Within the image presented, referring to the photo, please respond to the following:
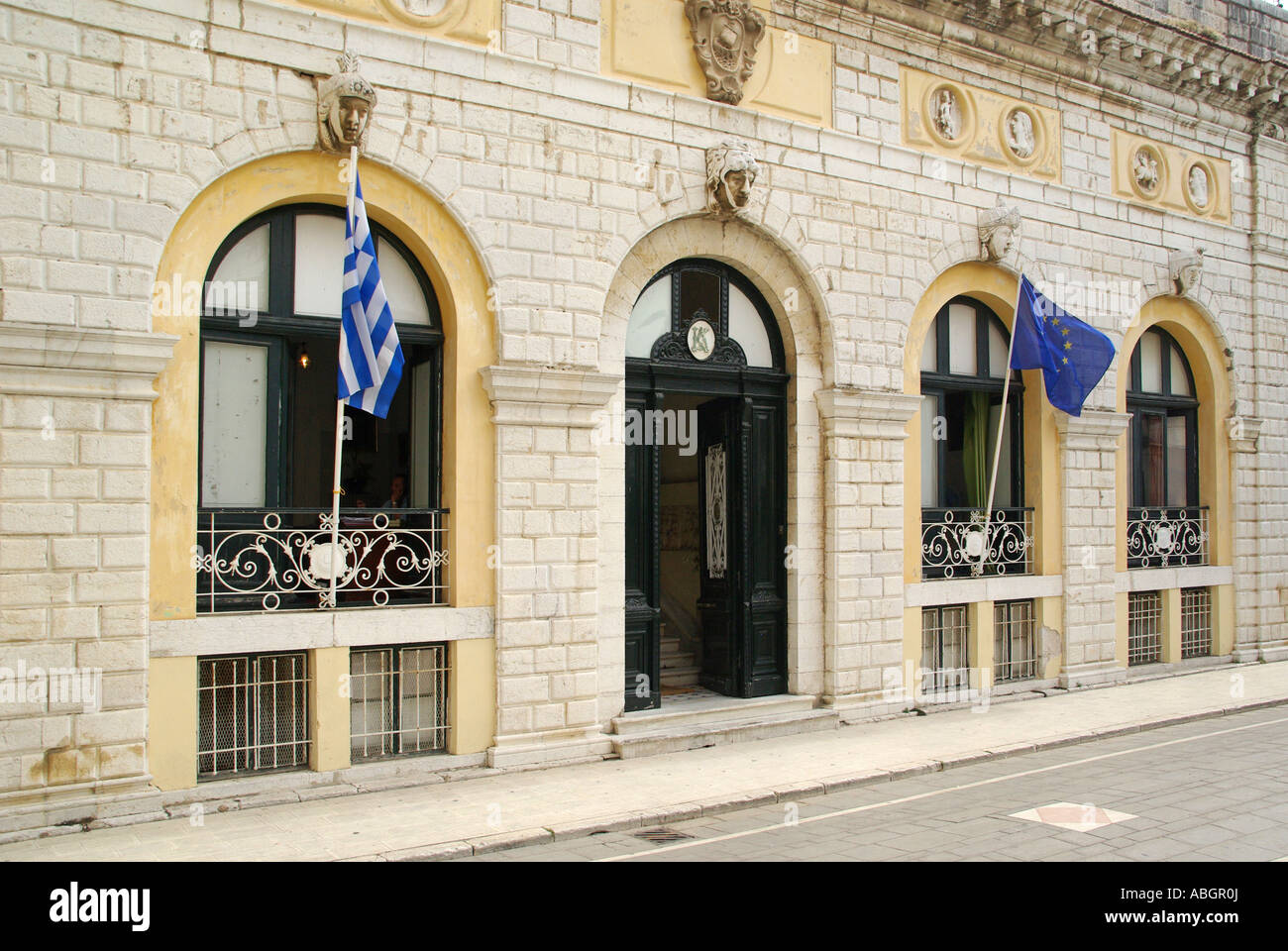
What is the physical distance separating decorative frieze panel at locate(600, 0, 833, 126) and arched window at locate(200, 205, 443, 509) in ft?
11.8

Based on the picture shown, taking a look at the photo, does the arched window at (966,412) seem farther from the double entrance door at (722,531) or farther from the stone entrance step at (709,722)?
the stone entrance step at (709,722)

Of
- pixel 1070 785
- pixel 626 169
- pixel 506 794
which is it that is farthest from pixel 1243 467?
pixel 506 794

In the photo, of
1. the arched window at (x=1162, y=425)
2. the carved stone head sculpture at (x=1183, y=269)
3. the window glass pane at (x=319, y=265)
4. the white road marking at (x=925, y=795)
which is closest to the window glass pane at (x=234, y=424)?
the window glass pane at (x=319, y=265)

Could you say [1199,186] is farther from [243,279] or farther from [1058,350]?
[243,279]

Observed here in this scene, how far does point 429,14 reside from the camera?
10.9 metres

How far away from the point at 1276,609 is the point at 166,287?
18443 mm

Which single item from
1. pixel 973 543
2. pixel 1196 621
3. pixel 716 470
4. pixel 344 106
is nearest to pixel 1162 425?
pixel 1196 621

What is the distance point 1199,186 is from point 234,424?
636 inches

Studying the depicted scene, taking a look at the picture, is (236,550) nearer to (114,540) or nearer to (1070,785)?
(114,540)

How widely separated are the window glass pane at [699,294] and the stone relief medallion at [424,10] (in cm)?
385

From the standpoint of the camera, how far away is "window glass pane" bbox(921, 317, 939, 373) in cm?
1513

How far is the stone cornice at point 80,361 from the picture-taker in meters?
8.79

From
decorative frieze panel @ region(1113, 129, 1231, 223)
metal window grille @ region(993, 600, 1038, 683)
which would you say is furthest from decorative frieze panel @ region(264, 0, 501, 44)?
decorative frieze panel @ region(1113, 129, 1231, 223)

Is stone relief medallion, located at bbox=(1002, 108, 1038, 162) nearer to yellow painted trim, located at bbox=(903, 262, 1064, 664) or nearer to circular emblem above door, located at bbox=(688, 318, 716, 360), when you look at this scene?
yellow painted trim, located at bbox=(903, 262, 1064, 664)
